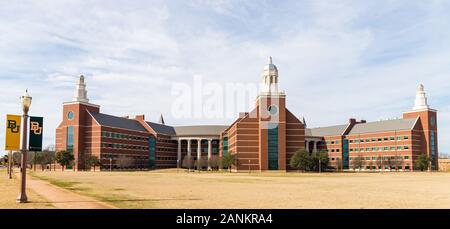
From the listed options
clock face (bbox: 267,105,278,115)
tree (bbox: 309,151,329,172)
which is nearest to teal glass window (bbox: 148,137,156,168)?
clock face (bbox: 267,105,278,115)

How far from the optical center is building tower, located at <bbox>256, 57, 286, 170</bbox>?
13075cm

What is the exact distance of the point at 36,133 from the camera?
2553cm

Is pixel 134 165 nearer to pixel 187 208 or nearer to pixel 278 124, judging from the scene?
pixel 278 124

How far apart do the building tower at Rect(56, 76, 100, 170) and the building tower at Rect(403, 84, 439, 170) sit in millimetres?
108816

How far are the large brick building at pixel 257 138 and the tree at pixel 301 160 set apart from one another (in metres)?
6.12

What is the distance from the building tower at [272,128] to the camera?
131m

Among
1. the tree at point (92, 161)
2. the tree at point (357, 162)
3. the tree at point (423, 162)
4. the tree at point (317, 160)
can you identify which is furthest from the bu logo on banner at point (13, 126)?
the tree at point (357, 162)

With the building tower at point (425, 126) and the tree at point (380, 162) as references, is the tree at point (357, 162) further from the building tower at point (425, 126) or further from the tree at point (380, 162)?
the building tower at point (425, 126)

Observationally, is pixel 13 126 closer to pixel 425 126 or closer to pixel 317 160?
pixel 317 160

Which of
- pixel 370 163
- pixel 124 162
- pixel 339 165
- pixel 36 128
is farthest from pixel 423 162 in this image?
pixel 36 128

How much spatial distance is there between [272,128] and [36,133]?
10921cm

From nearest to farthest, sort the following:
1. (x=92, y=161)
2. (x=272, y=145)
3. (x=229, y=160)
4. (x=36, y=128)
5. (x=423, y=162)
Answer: (x=36, y=128) < (x=229, y=160) < (x=272, y=145) < (x=92, y=161) < (x=423, y=162)

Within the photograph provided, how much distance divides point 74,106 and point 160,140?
3919cm

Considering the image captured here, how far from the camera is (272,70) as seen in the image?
134375 millimetres
